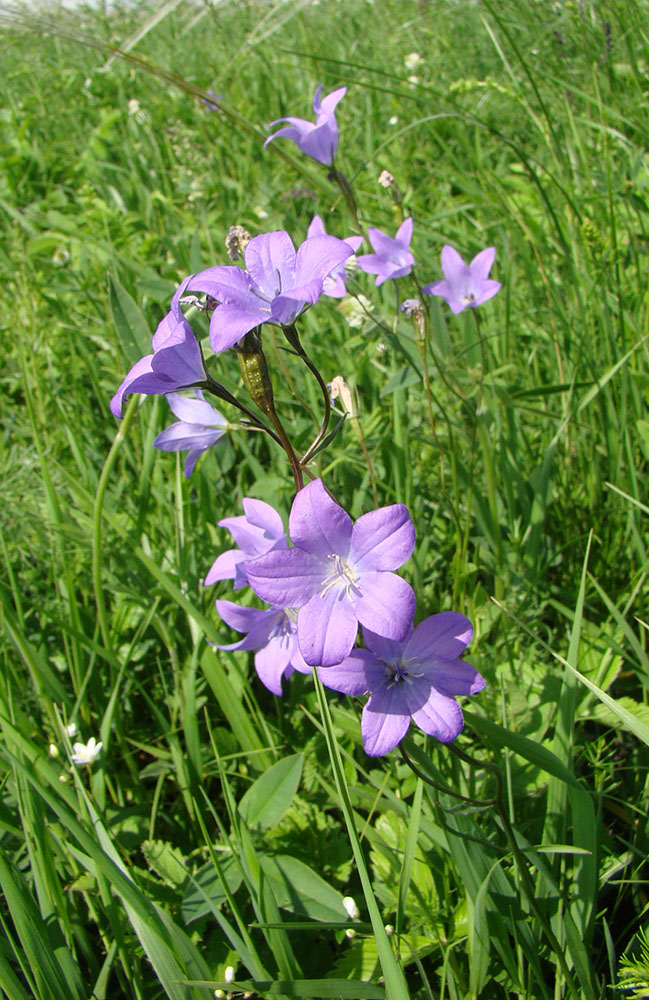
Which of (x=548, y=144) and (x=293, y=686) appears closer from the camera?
(x=293, y=686)

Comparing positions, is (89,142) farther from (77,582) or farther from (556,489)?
(556,489)

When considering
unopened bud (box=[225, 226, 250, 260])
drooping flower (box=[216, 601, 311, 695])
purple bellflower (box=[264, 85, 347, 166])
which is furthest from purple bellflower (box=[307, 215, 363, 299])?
drooping flower (box=[216, 601, 311, 695])

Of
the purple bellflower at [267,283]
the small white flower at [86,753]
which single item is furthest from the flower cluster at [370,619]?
the small white flower at [86,753]

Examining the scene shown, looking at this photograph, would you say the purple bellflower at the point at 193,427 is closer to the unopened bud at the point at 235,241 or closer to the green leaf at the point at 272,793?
the unopened bud at the point at 235,241

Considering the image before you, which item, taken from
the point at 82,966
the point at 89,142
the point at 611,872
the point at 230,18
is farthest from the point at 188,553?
the point at 230,18

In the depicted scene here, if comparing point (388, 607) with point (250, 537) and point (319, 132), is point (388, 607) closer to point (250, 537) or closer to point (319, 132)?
point (250, 537)
